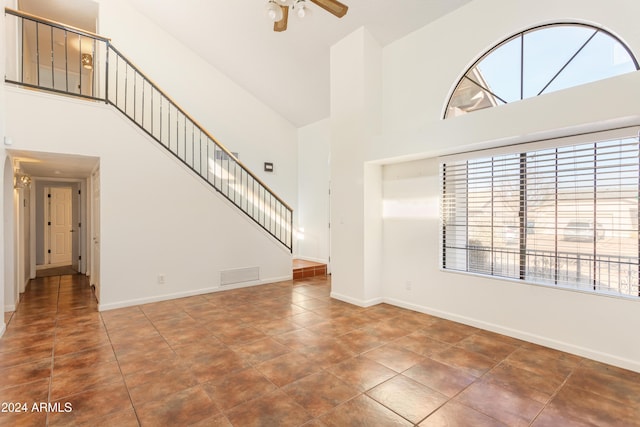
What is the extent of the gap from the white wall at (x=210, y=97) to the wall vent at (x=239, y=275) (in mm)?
2583

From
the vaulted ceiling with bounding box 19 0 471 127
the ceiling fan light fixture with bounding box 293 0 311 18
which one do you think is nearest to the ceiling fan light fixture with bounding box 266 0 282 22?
the ceiling fan light fixture with bounding box 293 0 311 18

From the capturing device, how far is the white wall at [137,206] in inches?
156

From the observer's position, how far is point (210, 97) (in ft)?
22.4

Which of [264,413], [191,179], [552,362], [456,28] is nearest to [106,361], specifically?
[264,413]

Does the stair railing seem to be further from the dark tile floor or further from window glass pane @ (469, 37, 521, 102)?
window glass pane @ (469, 37, 521, 102)

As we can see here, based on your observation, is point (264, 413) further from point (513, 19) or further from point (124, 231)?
point (513, 19)

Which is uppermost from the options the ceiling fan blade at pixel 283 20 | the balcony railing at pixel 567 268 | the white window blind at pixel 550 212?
the ceiling fan blade at pixel 283 20

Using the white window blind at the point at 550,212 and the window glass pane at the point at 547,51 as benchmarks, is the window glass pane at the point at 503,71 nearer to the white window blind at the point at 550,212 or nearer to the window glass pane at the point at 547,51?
the window glass pane at the point at 547,51

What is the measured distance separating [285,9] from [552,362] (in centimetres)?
421

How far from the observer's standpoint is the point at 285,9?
10.2 feet

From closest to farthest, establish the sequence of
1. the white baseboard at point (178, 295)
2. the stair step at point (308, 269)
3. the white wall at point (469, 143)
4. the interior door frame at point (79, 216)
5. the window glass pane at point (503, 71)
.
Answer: the white wall at point (469, 143) → the window glass pane at point (503, 71) → the white baseboard at point (178, 295) → the interior door frame at point (79, 216) → the stair step at point (308, 269)

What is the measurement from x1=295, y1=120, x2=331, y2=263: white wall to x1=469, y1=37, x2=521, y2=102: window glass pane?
3.91 meters

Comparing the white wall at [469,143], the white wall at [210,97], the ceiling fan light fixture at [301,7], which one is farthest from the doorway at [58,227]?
the ceiling fan light fixture at [301,7]

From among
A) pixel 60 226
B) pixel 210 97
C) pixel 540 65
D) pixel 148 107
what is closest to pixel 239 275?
pixel 148 107
